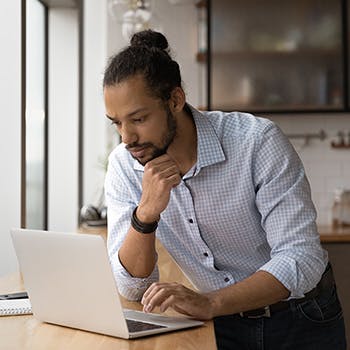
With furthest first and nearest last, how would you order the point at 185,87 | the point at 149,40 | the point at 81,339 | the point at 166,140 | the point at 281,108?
1. the point at 281,108
2. the point at 185,87
3. the point at 149,40
4. the point at 166,140
5. the point at 81,339

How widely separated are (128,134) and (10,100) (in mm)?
1292

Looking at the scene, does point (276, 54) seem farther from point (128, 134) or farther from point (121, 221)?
point (128, 134)

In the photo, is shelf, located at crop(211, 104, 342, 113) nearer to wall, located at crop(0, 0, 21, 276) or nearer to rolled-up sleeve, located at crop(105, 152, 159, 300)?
wall, located at crop(0, 0, 21, 276)

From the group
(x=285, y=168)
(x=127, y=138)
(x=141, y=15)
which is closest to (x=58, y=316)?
(x=127, y=138)

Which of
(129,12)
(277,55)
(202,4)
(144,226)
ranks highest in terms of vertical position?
(202,4)

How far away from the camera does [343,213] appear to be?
4.88 meters

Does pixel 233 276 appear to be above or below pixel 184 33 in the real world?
below

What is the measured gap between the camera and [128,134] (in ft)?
6.48

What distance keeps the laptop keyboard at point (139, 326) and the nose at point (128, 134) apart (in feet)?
1.36

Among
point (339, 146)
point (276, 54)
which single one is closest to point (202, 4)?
point (276, 54)

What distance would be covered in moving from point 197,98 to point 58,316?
10.5ft

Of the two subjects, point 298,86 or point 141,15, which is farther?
point 298,86

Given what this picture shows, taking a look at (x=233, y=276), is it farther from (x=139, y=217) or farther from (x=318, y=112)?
(x=318, y=112)

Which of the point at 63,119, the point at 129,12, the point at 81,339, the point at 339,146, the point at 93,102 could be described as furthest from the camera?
the point at 93,102
